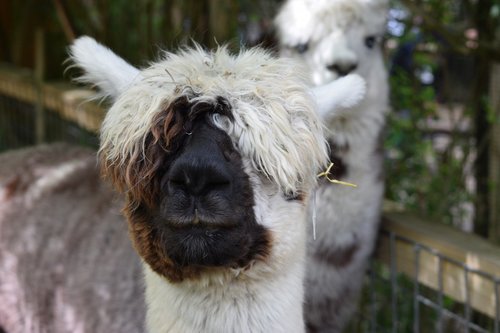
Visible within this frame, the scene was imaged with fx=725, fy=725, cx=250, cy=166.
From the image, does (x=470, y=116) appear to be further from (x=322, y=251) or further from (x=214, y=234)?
(x=214, y=234)

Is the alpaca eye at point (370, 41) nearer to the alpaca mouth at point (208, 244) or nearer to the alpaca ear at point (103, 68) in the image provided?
the alpaca ear at point (103, 68)

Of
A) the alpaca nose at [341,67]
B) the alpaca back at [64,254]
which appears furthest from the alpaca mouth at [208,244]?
the alpaca nose at [341,67]

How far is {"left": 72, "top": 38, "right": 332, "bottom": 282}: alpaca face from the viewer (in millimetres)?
2285

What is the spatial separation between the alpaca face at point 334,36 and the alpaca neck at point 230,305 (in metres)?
1.68

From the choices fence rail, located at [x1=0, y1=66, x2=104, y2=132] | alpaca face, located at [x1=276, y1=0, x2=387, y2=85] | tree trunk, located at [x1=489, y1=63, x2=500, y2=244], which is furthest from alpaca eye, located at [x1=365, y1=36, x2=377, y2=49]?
fence rail, located at [x1=0, y1=66, x2=104, y2=132]

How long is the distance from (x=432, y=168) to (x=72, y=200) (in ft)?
9.91

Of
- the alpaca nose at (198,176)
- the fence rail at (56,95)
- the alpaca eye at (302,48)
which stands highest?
the alpaca eye at (302,48)

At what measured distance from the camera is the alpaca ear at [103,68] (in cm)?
282

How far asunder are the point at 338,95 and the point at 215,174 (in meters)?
0.88

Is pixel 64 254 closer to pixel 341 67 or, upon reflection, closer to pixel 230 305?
pixel 230 305

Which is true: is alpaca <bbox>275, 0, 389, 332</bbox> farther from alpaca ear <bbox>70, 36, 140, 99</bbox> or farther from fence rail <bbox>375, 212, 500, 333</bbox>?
alpaca ear <bbox>70, 36, 140, 99</bbox>

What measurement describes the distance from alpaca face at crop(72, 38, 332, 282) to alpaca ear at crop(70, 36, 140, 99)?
21 centimetres

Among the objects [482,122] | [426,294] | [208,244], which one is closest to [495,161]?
[482,122]

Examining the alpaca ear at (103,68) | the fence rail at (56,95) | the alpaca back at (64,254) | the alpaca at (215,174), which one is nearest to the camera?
the alpaca at (215,174)
